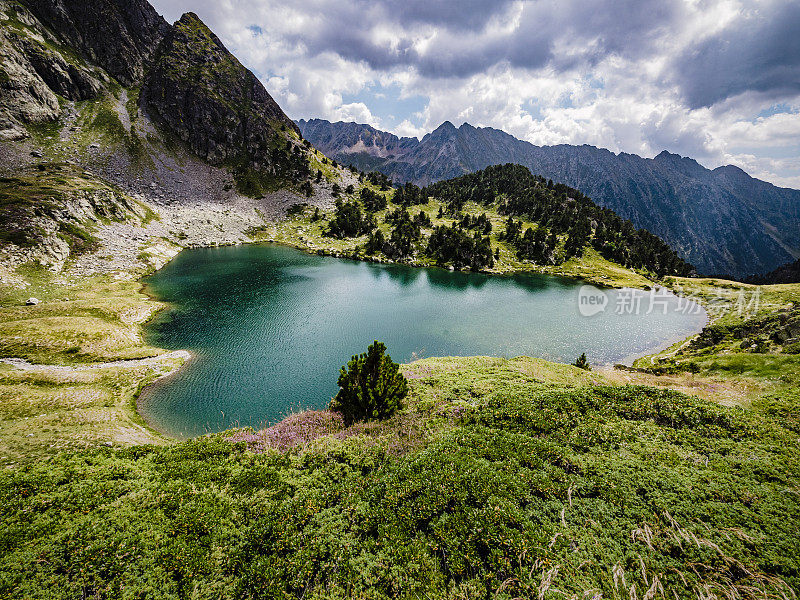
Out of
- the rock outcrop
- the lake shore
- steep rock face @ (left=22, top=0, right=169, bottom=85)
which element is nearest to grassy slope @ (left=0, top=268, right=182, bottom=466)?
the lake shore

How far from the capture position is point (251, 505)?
1362 centimetres

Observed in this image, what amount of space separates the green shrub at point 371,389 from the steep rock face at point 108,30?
218781 mm

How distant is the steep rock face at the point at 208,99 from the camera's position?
498 feet

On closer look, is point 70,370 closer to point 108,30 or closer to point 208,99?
point 208,99

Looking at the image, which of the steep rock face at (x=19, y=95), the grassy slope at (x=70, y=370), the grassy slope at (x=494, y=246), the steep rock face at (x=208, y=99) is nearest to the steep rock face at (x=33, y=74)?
the steep rock face at (x=19, y=95)

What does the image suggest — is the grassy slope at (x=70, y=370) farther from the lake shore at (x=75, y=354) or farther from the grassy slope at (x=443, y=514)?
the grassy slope at (x=443, y=514)

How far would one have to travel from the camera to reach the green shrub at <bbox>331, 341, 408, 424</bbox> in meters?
22.1

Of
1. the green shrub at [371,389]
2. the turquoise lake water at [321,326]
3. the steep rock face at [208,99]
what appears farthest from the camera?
the steep rock face at [208,99]

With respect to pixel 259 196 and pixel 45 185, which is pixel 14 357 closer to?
pixel 45 185

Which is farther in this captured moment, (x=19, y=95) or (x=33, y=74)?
(x=33, y=74)

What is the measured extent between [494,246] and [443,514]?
12431 cm

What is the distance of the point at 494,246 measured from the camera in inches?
4970

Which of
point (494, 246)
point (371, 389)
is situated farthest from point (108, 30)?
point (371, 389)

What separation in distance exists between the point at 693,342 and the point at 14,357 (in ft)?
289
